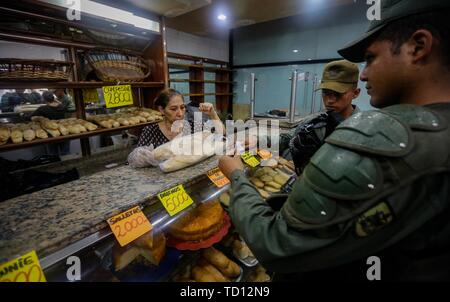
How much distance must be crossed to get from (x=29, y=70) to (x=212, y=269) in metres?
2.03

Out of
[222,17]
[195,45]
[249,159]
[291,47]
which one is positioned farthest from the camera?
[195,45]

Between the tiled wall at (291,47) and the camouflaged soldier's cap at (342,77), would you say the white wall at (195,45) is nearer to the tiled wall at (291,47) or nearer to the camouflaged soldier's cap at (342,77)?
the tiled wall at (291,47)

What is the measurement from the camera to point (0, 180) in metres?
1.66

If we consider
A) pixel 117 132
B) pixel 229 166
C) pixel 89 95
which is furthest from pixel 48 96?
pixel 229 166

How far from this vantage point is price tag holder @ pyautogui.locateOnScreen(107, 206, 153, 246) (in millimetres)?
826

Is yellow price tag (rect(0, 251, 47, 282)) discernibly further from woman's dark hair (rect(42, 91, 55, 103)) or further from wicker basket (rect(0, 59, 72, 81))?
woman's dark hair (rect(42, 91, 55, 103))

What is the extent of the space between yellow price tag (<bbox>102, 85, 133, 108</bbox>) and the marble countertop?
1.37m

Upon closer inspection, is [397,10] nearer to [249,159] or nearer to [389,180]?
[389,180]

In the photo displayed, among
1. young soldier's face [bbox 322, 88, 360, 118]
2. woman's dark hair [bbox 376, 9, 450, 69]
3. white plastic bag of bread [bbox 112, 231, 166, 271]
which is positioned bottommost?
white plastic bag of bread [bbox 112, 231, 166, 271]

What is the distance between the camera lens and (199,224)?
129 cm

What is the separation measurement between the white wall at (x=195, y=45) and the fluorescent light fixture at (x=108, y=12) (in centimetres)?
234

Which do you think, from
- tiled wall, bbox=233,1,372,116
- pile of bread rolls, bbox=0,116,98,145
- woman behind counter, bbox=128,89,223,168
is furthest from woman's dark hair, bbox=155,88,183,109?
tiled wall, bbox=233,1,372,116

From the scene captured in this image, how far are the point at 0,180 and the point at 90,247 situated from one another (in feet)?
4.44
